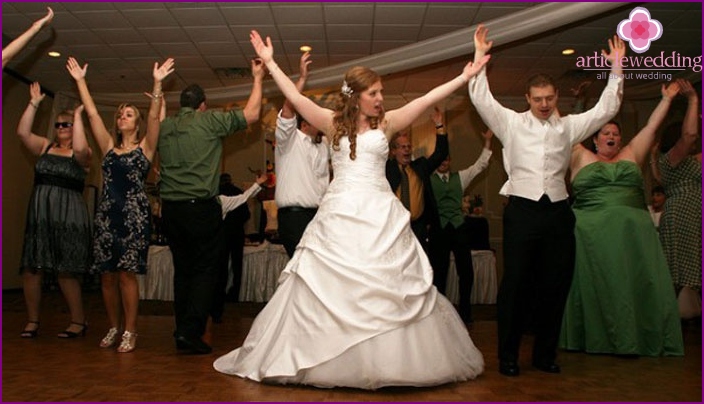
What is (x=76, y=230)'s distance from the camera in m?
4.20

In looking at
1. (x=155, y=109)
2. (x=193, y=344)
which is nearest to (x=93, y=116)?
(x=155, y=109)

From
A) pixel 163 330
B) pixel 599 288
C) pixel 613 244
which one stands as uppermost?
pixel 613 244

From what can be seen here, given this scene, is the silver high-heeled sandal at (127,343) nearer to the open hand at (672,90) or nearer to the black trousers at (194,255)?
the black trousers at (194,255)

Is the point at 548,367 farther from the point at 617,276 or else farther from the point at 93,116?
the point at 93,116

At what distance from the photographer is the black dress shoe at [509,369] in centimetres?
290

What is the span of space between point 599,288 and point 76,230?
3.50 meters

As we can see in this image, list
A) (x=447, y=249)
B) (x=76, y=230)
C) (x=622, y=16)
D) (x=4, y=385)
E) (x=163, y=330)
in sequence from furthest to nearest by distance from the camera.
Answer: (x=622, y=16), (x=447, y=249), (x=163, y=330), (x=76, y=230), (x=4, y=385)

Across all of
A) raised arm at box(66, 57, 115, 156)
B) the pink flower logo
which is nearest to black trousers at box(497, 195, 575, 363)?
raised arm at box(66, 57, 115, 156)

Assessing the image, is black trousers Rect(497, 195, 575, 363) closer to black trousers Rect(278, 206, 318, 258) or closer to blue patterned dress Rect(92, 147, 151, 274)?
black trousers Rect(278, 206, 318, 258)

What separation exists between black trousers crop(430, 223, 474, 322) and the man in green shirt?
2313mm

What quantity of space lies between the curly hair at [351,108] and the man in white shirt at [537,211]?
52cm

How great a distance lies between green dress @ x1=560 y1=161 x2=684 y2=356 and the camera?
366cm

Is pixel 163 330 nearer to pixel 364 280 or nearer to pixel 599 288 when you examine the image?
pixel 364 280

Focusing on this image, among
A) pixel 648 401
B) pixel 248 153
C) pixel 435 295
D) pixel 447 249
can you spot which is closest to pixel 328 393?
pixel 435 295
